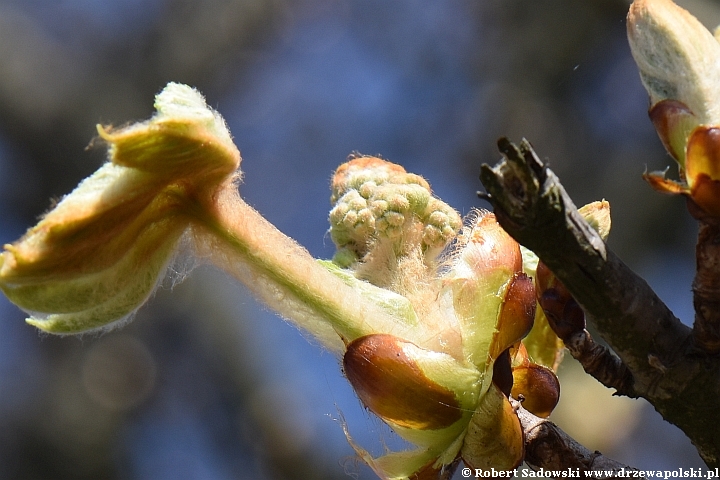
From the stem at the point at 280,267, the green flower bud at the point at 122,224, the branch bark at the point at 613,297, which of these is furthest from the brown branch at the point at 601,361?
the green flower bud at the point at 122,224

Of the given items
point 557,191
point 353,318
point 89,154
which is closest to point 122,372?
point 89,154

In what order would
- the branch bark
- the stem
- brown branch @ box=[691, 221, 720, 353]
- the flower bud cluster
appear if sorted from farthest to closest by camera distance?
the flower bud cluster < the stem < brown branch @ box=[691, 221, 720, 353] < the branch bark

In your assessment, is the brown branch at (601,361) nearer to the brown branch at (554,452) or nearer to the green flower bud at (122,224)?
the brown branch at (554,452)

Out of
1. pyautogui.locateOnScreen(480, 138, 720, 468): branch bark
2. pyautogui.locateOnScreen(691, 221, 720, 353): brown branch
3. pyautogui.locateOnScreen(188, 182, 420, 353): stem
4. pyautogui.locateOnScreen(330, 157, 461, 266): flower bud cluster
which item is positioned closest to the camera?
pyautogui.locateOnScreen(480, 138, 720, 468): branch bark

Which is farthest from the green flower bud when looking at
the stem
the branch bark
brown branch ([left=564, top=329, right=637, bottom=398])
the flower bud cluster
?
brown branch ([left=564, top=329, right=637, bottom=398])

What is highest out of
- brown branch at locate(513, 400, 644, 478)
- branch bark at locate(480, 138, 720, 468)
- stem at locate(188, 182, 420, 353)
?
stem at locate(188, 182, 420, 353)

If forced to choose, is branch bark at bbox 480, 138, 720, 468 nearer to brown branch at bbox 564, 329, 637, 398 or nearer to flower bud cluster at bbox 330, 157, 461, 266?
brown branch at bbox 564, 329, 637, 398

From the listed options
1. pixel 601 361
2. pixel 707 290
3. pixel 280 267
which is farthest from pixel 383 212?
pixel 707 290

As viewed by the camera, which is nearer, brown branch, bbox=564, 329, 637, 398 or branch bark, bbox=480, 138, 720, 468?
branch bark, bbox=480, 138, 720, 468

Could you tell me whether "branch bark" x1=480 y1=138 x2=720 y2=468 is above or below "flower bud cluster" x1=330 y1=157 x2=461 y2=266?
below

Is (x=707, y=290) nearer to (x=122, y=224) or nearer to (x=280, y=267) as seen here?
(x=280, y=267)

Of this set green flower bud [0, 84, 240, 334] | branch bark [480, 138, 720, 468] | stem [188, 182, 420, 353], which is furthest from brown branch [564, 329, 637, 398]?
green flower bud [0, 84, 240, 334]
